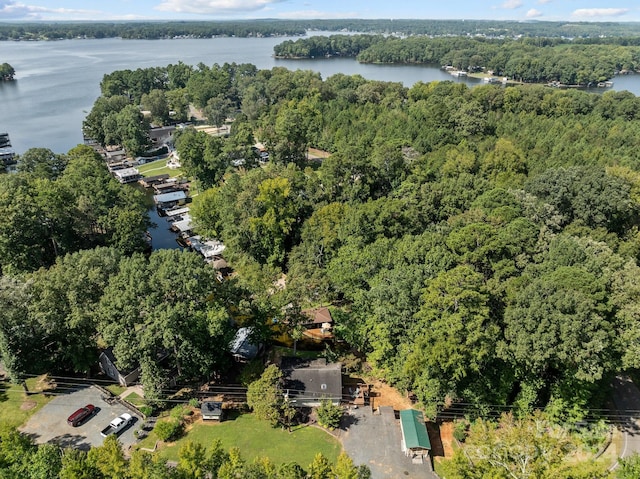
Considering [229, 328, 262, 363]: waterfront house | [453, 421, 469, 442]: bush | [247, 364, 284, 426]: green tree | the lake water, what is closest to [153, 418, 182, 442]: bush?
[247, 364, 284, 426]: green tree

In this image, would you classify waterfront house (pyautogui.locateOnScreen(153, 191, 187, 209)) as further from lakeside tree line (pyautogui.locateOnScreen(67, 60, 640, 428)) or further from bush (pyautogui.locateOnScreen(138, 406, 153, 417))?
bush (pyautogui.locateOnScreen(138, 406, 153, 417))

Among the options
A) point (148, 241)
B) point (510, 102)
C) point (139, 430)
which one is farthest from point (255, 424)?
point (510, 102)

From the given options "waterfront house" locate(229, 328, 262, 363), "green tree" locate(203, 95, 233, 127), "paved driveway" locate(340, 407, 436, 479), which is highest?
"green tree" locate(203, 95, 233, 127)

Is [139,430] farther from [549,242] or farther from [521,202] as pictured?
[521,202]

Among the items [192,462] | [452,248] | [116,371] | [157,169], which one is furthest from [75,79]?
[192,462]

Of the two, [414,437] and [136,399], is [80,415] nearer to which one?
[136,399]

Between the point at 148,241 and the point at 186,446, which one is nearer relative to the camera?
the point at 186,446

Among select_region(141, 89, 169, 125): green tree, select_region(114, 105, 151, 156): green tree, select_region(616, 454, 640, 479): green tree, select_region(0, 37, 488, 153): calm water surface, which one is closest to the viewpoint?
select_region(616, 454, 640, 479): green tree
